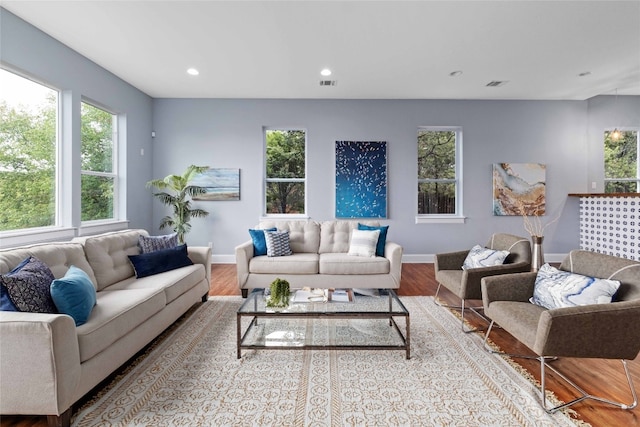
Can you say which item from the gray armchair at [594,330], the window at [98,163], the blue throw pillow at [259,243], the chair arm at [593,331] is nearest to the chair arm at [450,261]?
the gray armchair at [594,330]

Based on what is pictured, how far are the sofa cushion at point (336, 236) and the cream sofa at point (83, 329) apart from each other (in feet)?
5.60

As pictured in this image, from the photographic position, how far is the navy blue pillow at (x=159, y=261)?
3029mm

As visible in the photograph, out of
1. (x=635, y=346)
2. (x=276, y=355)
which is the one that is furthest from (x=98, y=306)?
(x=635, y=346)

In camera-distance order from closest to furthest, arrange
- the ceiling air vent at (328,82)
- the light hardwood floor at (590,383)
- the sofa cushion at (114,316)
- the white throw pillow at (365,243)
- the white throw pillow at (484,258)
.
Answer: the light hardwood floor at (590,383), the sofa cushion at (114,316), the white throw pillow at (484,258), the white throw pillow at (365,243), the ceiling air vent at (328,82)

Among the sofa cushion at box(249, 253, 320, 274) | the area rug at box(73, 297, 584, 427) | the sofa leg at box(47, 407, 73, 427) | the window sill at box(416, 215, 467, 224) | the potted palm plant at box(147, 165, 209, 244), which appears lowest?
the area rug at box(73, 297, 584, 427)

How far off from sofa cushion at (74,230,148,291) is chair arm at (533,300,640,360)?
328cm

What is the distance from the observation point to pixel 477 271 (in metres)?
2.77

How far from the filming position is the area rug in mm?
1701

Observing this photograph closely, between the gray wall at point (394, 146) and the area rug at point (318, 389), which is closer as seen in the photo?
the area rug at point (318, 389)

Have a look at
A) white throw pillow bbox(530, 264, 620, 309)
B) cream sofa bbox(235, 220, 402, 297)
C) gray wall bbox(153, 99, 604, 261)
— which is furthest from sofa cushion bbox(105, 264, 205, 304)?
white throw pillow bbox(530, 264, 620, 309)

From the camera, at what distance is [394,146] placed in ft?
18.3

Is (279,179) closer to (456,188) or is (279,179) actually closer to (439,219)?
(439,219)

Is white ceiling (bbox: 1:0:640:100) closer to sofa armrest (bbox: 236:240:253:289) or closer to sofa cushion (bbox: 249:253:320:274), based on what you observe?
sofa armrest (bbox: 236:240:253:289)

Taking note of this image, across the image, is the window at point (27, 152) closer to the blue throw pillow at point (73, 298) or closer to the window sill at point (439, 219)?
the blue throw pillow at point (73, 298)
